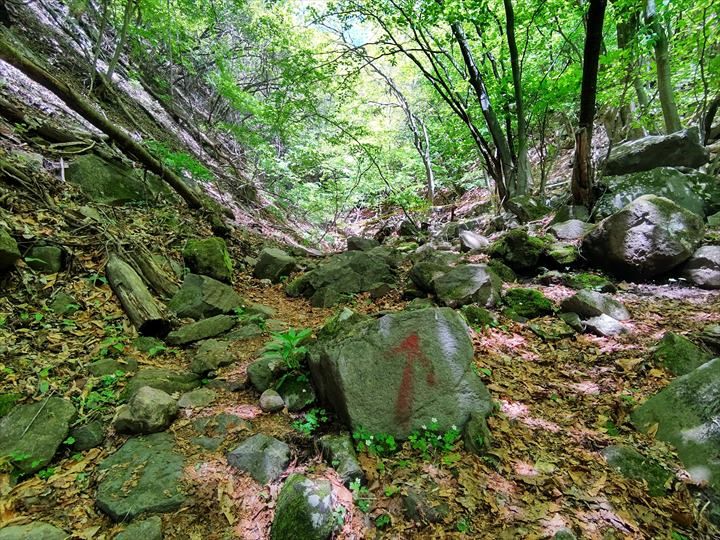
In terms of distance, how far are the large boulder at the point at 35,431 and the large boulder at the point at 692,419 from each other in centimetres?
426

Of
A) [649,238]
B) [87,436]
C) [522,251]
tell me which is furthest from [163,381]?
[649,238]

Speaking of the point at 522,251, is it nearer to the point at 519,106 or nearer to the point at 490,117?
the point at 519,106

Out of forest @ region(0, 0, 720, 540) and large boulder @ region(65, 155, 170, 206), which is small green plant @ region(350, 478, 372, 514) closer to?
forest @ region(0, 0, 720, 540)

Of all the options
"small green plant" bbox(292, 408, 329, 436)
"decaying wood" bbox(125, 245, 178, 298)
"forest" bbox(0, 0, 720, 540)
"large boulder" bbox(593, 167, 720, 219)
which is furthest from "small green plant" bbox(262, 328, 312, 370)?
"large boulder" bbox(593, 167, 720, 219)

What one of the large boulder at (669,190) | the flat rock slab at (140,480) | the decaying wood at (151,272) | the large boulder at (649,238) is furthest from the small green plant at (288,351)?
the large boulder at (669,190)

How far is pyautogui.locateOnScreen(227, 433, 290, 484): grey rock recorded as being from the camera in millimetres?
2486

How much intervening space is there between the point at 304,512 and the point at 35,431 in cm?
201

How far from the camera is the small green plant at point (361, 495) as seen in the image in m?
2.25

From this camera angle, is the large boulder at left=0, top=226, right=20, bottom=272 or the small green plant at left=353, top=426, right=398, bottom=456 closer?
the small green plant at left=353, top=426, right=398, bottom=456

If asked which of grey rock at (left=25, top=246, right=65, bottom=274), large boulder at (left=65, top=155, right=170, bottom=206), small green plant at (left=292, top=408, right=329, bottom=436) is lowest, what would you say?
small green plant at (left=292, top=408, right=329, bottom=436)

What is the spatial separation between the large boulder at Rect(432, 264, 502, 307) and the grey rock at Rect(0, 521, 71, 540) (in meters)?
4.53

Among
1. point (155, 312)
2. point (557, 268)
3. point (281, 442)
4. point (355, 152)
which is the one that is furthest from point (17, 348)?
point (355, 152)

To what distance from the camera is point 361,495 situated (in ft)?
7.63

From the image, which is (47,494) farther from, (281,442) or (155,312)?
(155,312)
